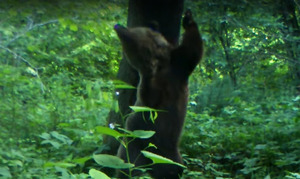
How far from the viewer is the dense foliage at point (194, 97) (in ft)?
16.3

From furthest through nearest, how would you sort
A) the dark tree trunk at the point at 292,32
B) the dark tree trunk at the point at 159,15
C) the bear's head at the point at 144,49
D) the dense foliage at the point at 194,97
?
1. the dark tree trunk at the point at 292,32
2. the dark tree trunk at the point at 159,15
3. the dense foliage at the point at 194,97
4. the bear's head at the point at 144,49

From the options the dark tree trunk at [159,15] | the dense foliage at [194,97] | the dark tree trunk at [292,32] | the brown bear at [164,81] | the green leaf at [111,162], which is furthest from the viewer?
the dark tree trunk at [292,32]

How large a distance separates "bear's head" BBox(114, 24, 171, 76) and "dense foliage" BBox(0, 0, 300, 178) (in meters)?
0.43

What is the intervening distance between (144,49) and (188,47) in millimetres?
479

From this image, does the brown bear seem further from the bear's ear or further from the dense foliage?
the dense foliage

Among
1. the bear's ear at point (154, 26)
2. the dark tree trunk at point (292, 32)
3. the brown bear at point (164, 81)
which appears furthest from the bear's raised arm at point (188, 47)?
the dark tree trunk at point (292, 32)

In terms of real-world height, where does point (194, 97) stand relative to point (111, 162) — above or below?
above

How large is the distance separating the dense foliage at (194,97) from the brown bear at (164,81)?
1.38 ft

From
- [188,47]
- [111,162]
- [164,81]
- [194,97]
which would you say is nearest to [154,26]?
[188,47]

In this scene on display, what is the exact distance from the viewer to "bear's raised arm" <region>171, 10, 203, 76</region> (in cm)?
450

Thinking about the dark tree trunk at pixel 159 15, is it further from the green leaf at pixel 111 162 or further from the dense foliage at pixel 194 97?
the green leaf at pixel 111 162

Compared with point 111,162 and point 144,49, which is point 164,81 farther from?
point 111,162

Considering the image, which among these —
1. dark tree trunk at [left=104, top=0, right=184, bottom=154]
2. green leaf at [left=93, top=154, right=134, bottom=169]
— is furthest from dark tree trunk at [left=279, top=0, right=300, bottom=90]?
green leaf at [left=93, top=154, right=134, bottom=169]

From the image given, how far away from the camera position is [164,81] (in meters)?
4.56
